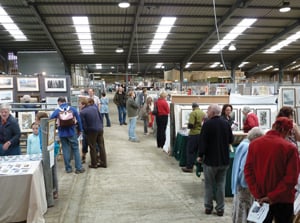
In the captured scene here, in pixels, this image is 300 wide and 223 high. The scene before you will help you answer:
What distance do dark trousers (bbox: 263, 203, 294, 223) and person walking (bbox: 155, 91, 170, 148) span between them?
19.6 ft

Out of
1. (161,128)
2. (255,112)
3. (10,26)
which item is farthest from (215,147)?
(10,26)

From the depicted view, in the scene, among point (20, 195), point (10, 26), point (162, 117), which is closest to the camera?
point (20, 195)

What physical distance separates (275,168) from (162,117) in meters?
6.17

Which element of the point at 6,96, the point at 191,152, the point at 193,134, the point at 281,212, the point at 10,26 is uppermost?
the point at 10,26

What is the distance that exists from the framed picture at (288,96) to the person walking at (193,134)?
1539 mm

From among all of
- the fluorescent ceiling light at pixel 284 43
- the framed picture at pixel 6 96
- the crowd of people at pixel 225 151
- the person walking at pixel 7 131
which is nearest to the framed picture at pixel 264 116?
the crowd of people at pixel 225 151

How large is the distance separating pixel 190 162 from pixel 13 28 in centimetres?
1240

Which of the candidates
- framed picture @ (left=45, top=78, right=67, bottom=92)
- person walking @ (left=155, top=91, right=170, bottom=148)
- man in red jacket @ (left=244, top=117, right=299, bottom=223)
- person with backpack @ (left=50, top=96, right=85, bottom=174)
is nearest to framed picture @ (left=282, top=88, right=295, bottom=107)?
person walking @ (left=155, top=91, right=170, bottom=148)

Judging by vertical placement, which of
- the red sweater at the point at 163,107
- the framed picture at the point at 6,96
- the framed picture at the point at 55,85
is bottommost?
the red sweater at the point at 163,107

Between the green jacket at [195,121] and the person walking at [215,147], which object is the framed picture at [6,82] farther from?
the person walking at [215,147]

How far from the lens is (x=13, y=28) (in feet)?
50.0

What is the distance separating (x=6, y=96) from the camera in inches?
346

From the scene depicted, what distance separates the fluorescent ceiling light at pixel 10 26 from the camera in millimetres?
13328

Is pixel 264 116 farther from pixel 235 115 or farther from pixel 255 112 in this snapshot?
A: pixel 235 115
